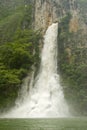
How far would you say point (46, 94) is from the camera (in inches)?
1569

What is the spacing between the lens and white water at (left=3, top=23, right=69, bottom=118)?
37594 millimetres

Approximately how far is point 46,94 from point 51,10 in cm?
1301

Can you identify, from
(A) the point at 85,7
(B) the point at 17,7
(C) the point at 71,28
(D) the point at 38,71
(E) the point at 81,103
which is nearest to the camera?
(E) the point at 81,103

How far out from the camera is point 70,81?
132ft

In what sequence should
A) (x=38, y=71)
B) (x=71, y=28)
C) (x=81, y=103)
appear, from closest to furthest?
1. (x=81, y=103)
2. (x=38, y=71)
3. (x=71, y=28)

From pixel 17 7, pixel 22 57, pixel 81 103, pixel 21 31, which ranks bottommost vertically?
pixel 81 103

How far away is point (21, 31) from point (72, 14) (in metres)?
7.08

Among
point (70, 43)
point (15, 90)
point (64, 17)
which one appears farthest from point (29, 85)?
point (64, 17)

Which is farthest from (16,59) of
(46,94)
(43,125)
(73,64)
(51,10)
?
(43,125)

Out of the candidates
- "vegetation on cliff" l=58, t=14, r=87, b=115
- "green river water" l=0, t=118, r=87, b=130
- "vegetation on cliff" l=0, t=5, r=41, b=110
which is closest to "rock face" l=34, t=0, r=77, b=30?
"vegetation on cliff" l=0, t=5, r=41, b=110

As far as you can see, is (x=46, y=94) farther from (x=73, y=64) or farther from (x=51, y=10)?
(x=51, y=10)

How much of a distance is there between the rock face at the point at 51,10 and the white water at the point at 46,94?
2.28 meters

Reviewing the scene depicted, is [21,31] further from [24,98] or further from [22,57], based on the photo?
[24,98]

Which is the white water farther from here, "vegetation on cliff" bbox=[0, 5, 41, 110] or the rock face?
the rock face
